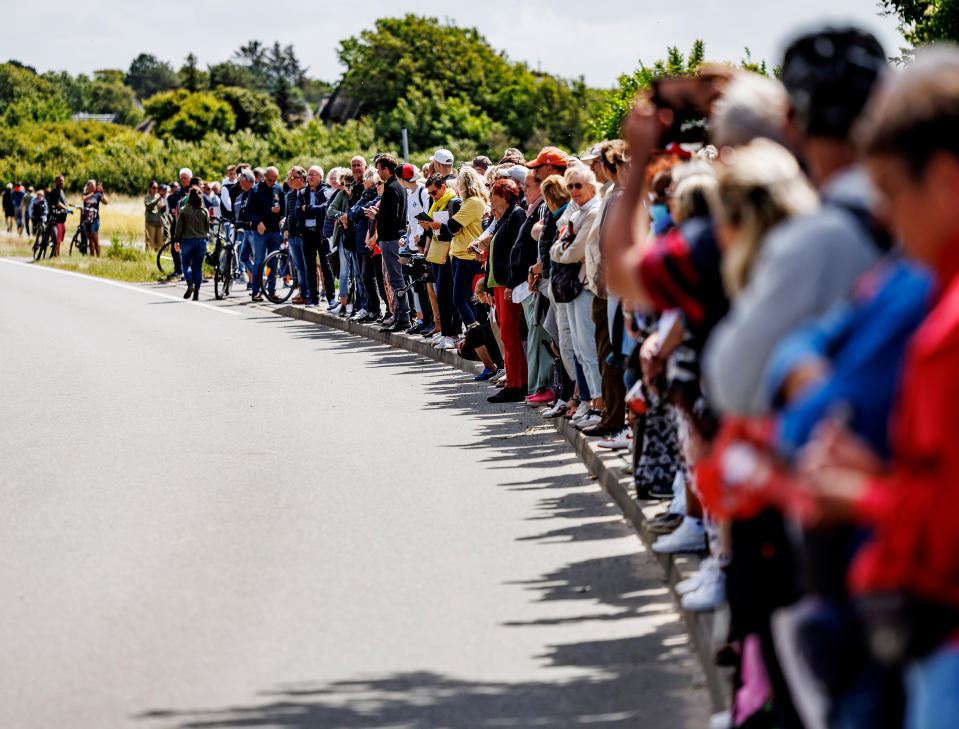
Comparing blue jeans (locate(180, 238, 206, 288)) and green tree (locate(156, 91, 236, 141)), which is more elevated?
green tree (locate(156, 91, 236, 141))

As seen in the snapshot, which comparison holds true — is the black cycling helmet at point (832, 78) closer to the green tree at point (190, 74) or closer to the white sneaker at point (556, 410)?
the white sneaker at point (556, 410)

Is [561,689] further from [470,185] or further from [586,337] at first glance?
[470,185]

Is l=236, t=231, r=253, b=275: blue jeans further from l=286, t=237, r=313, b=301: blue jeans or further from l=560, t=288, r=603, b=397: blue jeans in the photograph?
l=560, t=288, r=603, b=397: blue jeans

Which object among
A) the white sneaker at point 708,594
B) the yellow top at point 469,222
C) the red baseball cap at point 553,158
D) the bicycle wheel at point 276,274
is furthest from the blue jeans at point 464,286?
the white sneaker at point 708,594

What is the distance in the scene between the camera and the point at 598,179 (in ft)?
33.5

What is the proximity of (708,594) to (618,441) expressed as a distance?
13.1 ft

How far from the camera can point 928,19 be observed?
15.9 meters

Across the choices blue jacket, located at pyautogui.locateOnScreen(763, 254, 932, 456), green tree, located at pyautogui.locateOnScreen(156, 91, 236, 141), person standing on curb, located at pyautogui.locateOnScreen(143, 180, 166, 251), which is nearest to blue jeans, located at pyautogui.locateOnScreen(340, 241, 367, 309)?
person standing on curb, located at pyautogui.locateOnScreen(143, 180, 166, 251)

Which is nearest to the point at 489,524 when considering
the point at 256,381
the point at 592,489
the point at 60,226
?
the point at 592,489

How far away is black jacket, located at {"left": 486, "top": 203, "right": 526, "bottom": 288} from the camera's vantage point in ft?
42.1

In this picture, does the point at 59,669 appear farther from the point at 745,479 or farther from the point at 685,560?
the point at 745,479

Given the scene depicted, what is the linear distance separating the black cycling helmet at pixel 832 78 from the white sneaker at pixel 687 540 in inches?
153

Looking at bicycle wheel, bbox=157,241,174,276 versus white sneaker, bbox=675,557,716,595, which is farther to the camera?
bicycle wheel, bbox=157,241,174,276

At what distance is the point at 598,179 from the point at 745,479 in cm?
740
